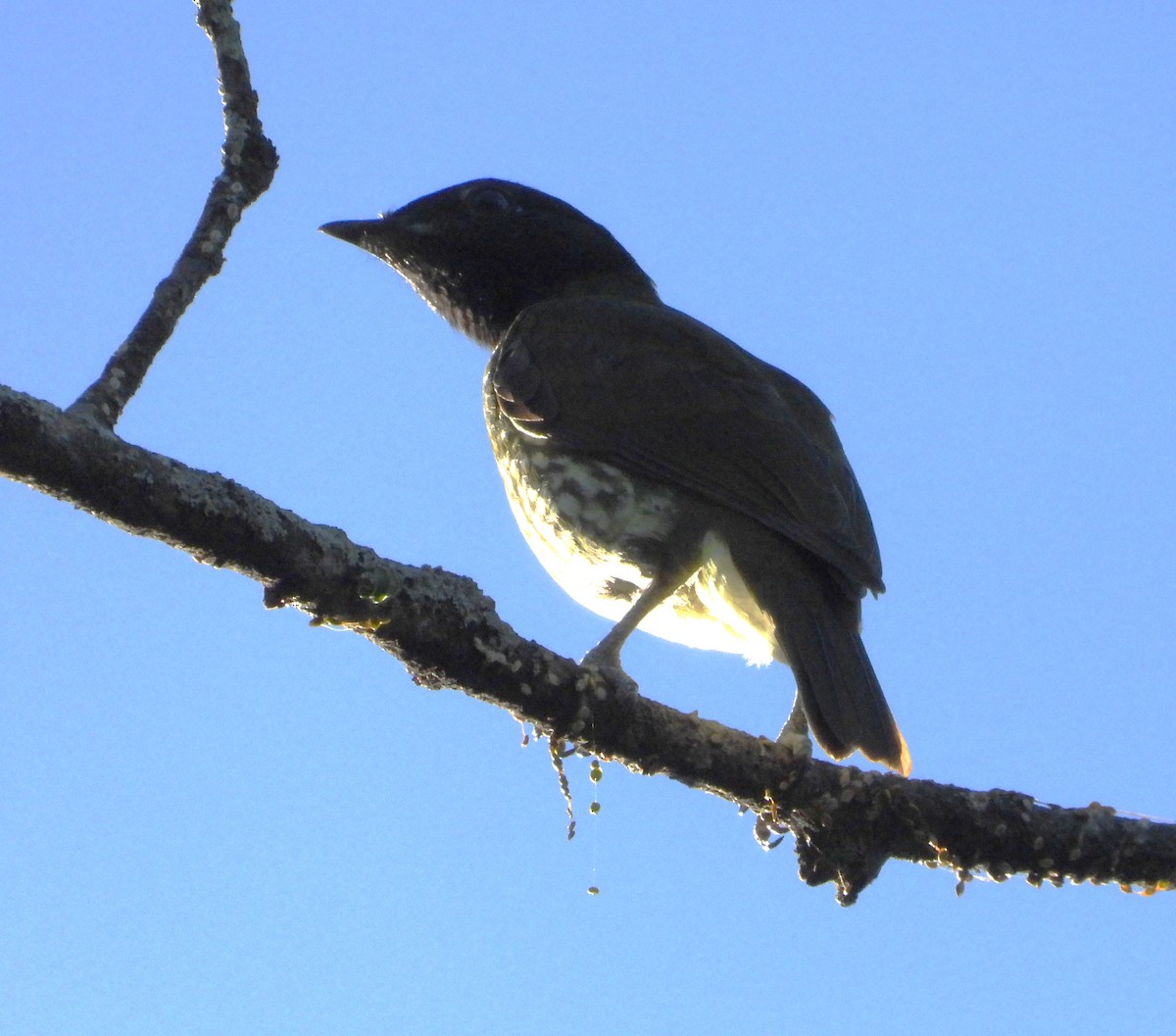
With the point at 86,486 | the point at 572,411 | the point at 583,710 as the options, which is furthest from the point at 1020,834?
the point at 86,486

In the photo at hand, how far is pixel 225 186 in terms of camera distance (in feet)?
10.6

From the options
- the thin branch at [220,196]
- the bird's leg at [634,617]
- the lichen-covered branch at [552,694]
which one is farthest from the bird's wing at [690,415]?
the thin branch at [220,196]

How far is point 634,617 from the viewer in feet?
13.9

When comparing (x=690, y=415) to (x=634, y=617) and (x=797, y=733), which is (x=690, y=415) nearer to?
(x=634, y=617)

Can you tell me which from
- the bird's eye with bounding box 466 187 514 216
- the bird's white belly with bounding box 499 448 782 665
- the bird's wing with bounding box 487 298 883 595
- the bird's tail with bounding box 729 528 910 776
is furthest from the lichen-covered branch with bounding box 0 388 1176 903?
the bird's eye with bounding box 466 187 514 216

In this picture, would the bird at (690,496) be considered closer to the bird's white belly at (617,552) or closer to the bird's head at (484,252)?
the bird's white belly at (617,552)

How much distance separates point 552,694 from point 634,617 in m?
0.96

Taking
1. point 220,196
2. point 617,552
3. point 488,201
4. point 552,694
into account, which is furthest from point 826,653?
point 488,201

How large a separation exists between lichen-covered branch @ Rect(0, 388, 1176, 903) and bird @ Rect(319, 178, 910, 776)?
18cm

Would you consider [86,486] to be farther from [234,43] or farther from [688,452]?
[688,452]

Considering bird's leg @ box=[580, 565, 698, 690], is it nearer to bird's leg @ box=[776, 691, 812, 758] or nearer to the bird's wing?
the bird's wing

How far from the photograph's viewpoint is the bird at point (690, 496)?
160 inches

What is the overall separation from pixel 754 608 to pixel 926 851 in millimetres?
1014

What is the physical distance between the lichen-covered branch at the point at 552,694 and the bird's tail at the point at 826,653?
0.13m
